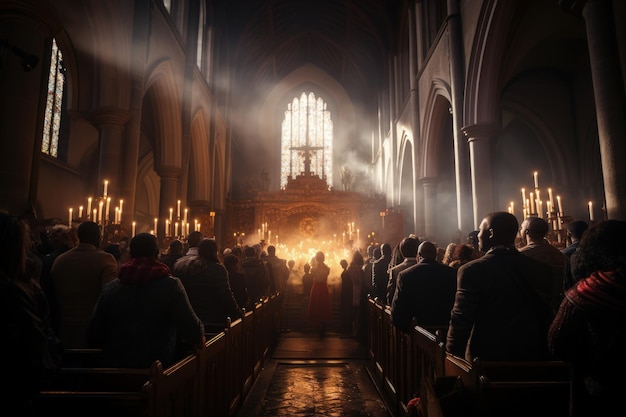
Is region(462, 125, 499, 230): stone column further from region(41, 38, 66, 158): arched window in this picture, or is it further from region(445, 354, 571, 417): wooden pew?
region(41, 38, 66, 158): arched window

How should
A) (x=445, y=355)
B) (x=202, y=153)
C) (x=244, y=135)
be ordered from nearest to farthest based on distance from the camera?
1. (x=445, y=355)
2. (x=202, y=153)
3. (x=244, y=135)

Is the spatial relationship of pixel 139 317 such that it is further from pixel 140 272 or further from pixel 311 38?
pixel 311 38

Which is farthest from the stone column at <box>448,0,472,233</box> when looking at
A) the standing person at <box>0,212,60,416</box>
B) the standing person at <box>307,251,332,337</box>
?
the standing person at <box>0,212,60,416</box>

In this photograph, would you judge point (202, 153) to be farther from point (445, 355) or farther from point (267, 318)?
point (445, 355)

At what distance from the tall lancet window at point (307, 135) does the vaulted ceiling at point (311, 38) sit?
199cm

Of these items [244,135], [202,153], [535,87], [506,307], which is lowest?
[506,307]

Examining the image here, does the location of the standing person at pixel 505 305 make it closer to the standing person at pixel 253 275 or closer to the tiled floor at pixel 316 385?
the tiled floor at pixel 316 385

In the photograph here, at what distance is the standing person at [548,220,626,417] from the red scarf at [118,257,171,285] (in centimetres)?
211

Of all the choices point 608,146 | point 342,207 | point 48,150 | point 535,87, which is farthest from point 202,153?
point 608,146

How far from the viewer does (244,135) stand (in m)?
25.7

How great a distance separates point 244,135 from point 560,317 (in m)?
25.0

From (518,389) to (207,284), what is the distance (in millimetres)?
2779

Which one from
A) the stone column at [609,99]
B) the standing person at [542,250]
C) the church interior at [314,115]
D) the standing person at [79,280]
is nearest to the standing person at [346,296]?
the church interior at [314,115]

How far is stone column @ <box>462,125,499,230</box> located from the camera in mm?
8523
